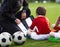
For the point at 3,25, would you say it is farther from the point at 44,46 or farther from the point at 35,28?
the point at 44,46

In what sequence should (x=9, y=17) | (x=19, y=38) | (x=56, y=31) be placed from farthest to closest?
(x=56, y=31) → (x=9, y=17) → (x=19, y=38)

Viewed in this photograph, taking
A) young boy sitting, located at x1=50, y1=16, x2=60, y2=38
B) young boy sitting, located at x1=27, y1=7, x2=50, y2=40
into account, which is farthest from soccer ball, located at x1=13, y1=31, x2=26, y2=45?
young boy sitting, located at x1=50, y1=16, x2=60, y2=38

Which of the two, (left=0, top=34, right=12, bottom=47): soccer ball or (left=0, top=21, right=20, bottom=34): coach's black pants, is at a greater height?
(left=0, top=21, right=20, bottom=34): coach's black pants

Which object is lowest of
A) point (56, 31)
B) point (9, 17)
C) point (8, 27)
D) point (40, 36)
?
point (40, 36)

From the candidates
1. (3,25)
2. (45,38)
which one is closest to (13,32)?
(3,25)

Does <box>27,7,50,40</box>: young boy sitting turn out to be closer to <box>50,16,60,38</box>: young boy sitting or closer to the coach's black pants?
<box>50,16,60,38</box>: young boy sitting

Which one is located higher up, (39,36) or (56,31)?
(56,31)

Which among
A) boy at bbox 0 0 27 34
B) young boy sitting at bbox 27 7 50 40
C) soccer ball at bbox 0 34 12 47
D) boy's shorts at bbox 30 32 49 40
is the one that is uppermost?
boy at bbox 0 0 27 34

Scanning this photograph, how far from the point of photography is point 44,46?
528 cm

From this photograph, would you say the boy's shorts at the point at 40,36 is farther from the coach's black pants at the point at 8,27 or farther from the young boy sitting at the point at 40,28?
the coach's black pants at the point at 8,27

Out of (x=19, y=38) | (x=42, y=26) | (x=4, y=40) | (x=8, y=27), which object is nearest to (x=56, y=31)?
(x=42, y=26)

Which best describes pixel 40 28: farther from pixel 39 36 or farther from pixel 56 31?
pixel 56 31

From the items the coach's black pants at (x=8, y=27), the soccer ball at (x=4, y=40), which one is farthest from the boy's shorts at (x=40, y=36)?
the soccer ball at (x=4, y=40)

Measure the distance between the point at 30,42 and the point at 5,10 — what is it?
77cm
